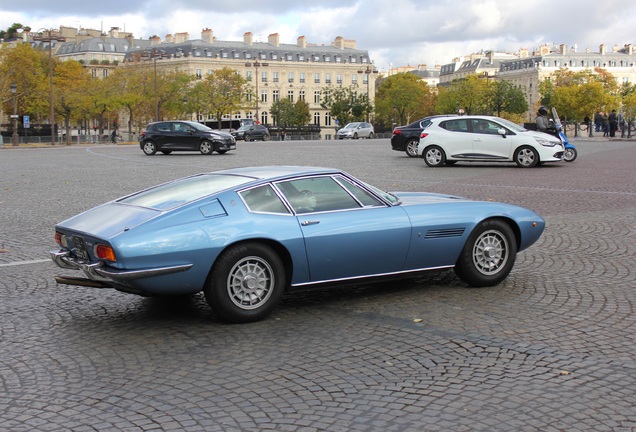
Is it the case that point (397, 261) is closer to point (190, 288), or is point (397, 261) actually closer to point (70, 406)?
point (190, 288)

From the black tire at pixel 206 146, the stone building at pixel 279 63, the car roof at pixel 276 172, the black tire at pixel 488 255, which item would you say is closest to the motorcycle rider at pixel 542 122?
the black tire at pixel 206 146

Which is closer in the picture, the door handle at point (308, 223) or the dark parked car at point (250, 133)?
the door handle at point (308, 223)

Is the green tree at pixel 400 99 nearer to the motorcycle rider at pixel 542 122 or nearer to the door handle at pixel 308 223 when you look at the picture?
the motorcycle rider at pixel 542 122

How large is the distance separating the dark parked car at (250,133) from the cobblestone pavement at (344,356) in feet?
208

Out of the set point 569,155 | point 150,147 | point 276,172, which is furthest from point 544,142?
point 150,147

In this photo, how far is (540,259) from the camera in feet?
29.8

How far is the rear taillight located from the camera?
20.1ft

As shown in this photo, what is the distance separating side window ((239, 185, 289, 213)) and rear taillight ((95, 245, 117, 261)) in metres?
→ 1.13

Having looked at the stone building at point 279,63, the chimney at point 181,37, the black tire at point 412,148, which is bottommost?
the black tire at point 412,148

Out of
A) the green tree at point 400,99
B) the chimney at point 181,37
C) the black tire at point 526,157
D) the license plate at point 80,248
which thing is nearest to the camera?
the license plate at point 80,248

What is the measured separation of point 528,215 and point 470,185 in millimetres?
10447

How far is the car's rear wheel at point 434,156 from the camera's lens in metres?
24.8

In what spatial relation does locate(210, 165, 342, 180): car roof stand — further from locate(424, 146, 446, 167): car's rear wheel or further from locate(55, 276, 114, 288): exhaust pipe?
locate(424, 146, 446, 167): car's rear wheel

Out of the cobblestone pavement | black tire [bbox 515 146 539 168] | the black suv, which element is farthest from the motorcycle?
the cobblestone pavement
